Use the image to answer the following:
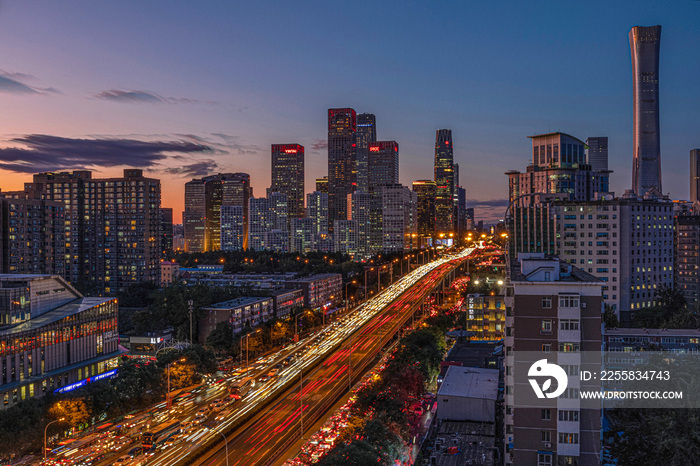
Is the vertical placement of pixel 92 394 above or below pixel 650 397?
below

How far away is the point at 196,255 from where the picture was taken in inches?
5354

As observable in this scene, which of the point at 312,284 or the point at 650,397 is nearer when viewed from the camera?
the point at 650,397

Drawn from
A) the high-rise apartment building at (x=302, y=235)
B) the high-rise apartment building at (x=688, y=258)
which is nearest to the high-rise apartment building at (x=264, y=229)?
the high-rise apartment building at (x=302, y=235)

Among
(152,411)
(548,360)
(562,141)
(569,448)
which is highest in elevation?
(562,141)

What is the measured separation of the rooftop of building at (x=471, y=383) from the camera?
3077 centimetres

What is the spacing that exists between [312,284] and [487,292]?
24.9 metres

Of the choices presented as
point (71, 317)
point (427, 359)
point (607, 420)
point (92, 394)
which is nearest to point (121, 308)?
point (71, 317)

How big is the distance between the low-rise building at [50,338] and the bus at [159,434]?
10.7 meters

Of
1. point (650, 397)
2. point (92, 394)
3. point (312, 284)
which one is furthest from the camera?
point (312, 284)

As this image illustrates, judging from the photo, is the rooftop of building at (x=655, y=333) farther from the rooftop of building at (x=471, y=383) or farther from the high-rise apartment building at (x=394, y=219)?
the high-rise apartment building at (x=394, y=219)

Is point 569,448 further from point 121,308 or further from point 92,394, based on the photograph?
point 121,308
